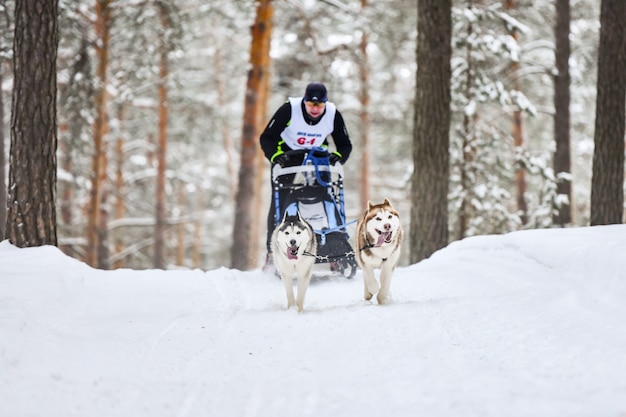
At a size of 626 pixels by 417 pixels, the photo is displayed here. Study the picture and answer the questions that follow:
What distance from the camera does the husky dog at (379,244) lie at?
15.1 feet

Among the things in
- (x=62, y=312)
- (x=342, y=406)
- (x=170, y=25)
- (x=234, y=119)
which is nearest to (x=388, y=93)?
(x=234, y=119)

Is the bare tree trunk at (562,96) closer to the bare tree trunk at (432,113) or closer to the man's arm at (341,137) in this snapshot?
the bare tree trunk at (432,113)

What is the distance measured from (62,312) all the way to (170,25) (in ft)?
29.4

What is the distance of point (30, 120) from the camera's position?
554cm

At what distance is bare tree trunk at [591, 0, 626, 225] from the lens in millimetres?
7355

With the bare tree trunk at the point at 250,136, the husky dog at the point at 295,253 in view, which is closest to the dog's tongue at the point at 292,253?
the husky dog at the point at 295,253

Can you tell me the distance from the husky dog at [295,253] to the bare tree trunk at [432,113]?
3274mm

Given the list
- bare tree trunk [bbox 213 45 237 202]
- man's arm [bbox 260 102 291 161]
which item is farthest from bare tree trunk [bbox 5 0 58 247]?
bare tree trunk [bbox 213 45 237 202]

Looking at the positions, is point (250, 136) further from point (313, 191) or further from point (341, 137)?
point (313, 191)

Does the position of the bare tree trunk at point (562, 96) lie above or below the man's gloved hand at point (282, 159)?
above

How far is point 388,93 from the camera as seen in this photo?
18422 mm

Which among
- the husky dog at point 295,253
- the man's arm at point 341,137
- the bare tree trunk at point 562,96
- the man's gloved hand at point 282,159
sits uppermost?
the bare tree trunk at point 562,96

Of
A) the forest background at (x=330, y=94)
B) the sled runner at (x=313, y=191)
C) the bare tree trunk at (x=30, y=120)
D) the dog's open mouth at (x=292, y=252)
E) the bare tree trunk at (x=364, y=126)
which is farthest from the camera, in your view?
the bare tree trunk at (x=364, y=126)

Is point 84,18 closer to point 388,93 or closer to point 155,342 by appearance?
point 388,93
